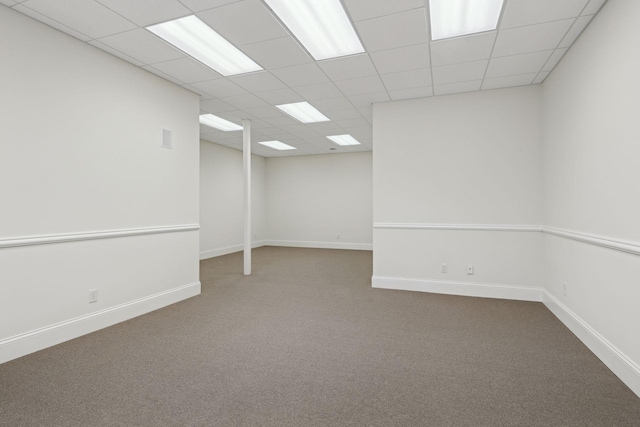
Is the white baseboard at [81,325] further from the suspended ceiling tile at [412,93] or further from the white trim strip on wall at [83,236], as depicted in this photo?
the suspended ceiling tile at [412,93]

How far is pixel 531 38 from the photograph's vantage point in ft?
9.93

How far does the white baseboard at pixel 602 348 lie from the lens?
85.0 inches

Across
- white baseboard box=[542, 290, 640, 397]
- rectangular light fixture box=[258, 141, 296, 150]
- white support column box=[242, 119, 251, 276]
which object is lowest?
white baseboard box=[542, 290, 640, 397]

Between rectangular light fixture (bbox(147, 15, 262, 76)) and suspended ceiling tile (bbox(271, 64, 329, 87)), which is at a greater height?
rectangular light fixture (bbox(147, 15, 262, 76))

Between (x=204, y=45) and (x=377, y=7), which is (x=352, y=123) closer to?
(x=204, y=45)

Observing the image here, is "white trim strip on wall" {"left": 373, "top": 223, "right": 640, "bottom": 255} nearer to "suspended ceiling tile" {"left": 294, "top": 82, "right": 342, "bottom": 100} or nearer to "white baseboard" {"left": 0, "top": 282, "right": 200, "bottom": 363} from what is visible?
"suspended ceiling tile" {"left": 294, "top": 82, "right": 342, "bottom": 100}

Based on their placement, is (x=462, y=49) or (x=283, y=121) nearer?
(x=462, y=49)

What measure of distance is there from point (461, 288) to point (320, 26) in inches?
149

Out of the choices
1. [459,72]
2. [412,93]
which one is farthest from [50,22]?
[459,72]

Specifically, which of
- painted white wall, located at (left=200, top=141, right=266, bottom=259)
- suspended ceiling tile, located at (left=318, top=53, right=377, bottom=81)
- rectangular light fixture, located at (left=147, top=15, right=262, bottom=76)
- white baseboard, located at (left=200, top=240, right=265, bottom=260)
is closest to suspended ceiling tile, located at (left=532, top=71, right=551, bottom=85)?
suspended ceiling tile, located at (left=318, top=53, right=377, bottom=81)

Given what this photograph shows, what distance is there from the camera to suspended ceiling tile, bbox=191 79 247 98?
13.3 feet

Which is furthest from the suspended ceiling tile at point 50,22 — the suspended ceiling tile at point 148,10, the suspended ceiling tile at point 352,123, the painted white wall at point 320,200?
the painted white wall at point 320,200

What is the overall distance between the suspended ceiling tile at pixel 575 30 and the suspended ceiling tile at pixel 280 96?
9.94 ft

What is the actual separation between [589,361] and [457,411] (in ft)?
4.82
